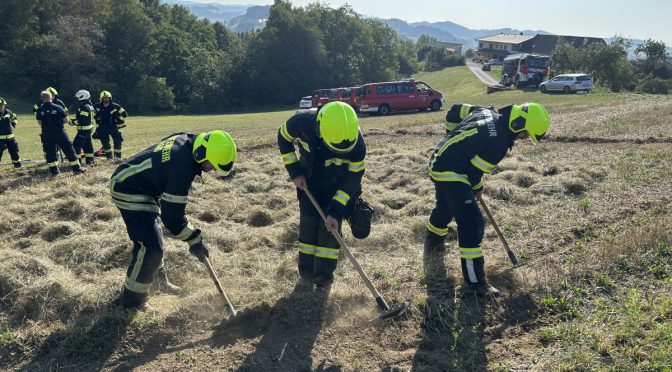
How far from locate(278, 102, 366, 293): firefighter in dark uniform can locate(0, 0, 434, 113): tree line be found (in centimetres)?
3688

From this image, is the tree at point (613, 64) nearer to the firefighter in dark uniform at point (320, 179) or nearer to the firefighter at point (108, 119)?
the firefighter at point (108, 119)

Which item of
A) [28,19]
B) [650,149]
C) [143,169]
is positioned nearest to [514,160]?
[650,149]

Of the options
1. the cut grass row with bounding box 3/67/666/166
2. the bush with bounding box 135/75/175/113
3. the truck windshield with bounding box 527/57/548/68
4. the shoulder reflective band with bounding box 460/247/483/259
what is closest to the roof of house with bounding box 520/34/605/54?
the cut grass row with bounding box 3/67/666/166

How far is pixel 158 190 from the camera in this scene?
14.3ft

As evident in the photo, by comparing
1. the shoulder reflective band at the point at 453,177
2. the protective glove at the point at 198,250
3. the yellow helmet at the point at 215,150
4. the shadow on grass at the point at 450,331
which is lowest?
the shadow on grass at the point at 450,331

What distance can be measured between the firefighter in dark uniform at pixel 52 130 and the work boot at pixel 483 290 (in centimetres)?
855

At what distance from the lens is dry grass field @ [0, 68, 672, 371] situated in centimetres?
386

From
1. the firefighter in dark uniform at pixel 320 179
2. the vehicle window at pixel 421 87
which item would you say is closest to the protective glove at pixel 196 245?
→ the firefighter in dark uniform at pixel 320 179

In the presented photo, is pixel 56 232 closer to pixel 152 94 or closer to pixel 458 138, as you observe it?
pixel 458 138

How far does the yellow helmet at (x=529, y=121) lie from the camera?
15.2 ft

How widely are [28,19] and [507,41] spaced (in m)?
66.9

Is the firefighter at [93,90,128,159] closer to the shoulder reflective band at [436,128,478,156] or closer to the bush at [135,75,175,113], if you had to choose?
the shoulder reflective band at [436,128,478,156]

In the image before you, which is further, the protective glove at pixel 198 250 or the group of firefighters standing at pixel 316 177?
the protective glove at pixel 198 250

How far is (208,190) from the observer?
825 centimetres
